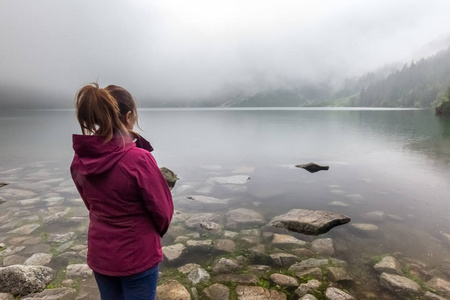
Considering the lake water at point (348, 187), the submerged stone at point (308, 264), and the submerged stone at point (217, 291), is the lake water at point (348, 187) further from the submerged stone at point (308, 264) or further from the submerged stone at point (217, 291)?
the submerged stone at point (217, 291)

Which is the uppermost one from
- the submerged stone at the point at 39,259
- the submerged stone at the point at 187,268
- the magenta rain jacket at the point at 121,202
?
the magenta rain jacket at the point at 121,202

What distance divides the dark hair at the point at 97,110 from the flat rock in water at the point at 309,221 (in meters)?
9.52

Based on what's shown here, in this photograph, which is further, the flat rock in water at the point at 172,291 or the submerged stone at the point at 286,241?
the submerged stone at the point at 286,241

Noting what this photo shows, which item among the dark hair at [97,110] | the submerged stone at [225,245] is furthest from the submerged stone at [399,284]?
the dark hair at [97,110]

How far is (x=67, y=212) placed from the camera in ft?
41.4

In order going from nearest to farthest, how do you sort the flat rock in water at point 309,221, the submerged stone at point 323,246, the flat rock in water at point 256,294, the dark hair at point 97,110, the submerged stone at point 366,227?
the dark hair at point 97,110 < the flat rock in water at point 256,294 < the submerged stone at point 323,246 < the flat rock in water at point 309,221 < the submerged stone at point 366,227

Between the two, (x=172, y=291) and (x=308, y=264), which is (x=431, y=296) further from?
(x=172, y=291)

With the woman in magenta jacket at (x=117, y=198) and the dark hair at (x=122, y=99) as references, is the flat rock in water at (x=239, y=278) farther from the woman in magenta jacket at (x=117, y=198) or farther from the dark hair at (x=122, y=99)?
the dark hair at (x=122, y=99)

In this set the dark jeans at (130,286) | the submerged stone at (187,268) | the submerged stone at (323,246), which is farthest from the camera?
the submerged stone at (323,246)

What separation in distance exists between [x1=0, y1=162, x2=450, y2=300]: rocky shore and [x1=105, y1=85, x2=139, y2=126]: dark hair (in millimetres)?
5053

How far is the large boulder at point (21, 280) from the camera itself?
250 inches

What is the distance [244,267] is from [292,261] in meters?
1.51

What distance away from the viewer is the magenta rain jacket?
9.68 feet

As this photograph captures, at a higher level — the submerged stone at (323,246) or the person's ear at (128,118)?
the person's ear at (128,118)
